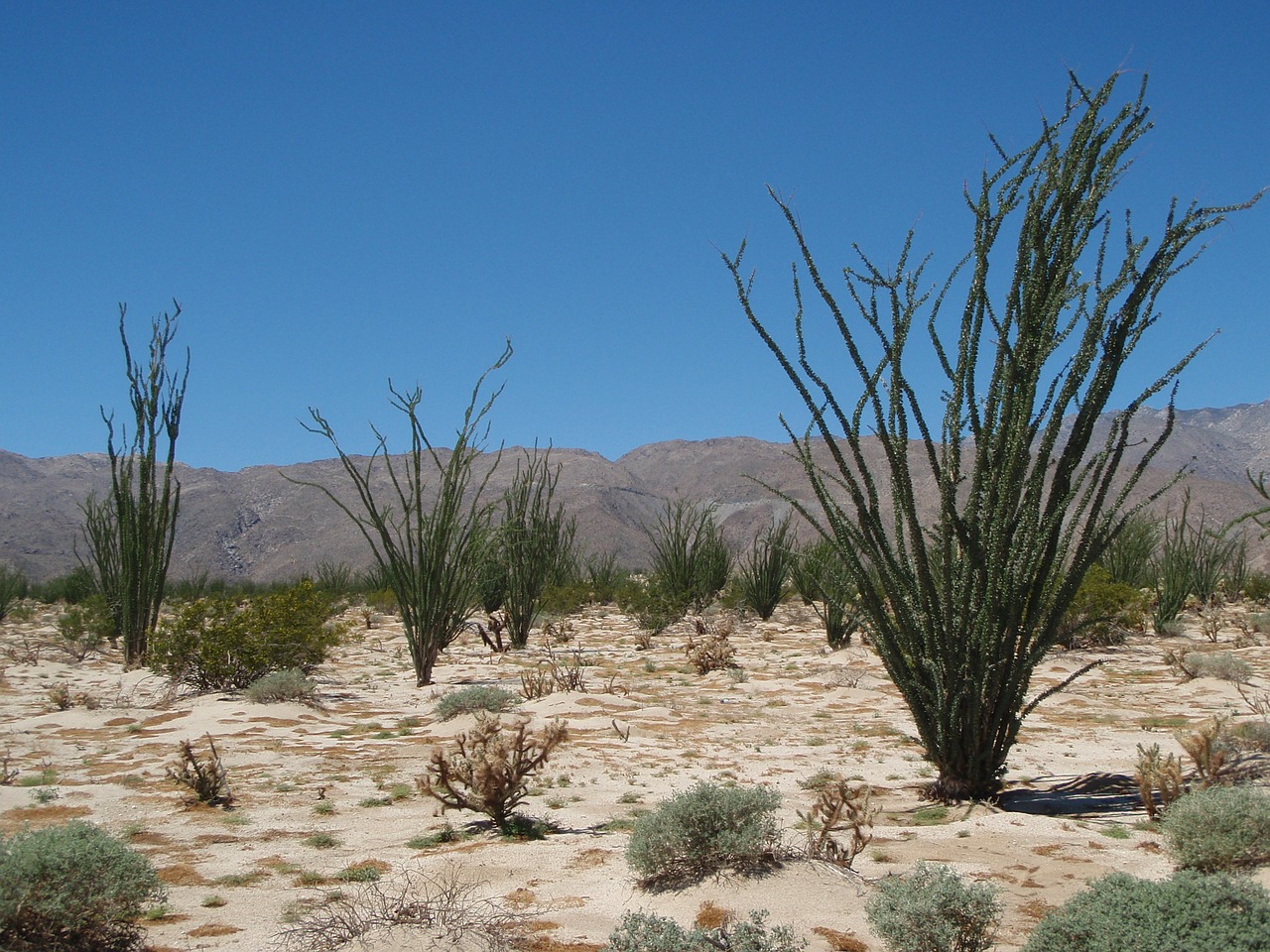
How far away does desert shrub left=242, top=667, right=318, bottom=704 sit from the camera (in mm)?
8297

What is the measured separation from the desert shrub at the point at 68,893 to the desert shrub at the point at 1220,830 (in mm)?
3747

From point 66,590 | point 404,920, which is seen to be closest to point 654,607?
point 404,920

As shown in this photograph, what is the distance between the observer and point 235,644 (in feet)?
29.9

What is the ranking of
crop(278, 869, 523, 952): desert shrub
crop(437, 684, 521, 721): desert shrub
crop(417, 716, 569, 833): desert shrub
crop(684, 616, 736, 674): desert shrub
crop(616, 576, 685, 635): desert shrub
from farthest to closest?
crop(616, 576, 685, 635): desert shrub → crop(684, 616, 736, 674): desert shrub → crop(437, 684, 521, 721): desert shrub → crop(417, 716, 569, 833): desert shrub → crop(278, 869, 523, 952): desert shrub

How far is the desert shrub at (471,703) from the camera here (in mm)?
7594

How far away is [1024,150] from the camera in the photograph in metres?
4.71

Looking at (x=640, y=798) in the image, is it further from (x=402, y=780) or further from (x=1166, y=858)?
(x=1166, y=858)

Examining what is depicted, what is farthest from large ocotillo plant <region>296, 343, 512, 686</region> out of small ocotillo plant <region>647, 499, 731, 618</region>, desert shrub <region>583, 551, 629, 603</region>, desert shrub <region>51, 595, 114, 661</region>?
desert shrub <region>583, 551, 629, 603</region>

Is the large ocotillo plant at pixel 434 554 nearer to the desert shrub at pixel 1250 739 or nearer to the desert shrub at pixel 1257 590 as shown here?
the desert shrub at pixel 1250 739

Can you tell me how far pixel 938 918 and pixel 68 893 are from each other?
269 centimetres

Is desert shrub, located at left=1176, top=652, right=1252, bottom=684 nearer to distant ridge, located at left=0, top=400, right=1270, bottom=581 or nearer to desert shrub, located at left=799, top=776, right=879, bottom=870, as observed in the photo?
desert shrub, located at left=799, top=776, right=879, bottom=870

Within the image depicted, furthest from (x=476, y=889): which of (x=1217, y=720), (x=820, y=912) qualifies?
(x=1217, y=720)

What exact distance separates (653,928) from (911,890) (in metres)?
0.84

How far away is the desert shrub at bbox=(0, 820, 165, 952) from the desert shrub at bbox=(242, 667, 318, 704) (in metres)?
5.24
